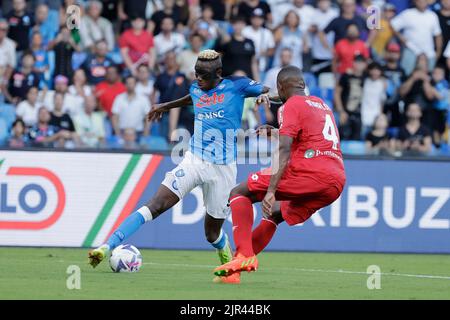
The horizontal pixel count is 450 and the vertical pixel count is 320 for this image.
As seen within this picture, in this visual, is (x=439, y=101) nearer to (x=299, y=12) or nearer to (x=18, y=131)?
(x=299, y=12)

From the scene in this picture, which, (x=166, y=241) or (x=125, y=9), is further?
(x=125, y=9)

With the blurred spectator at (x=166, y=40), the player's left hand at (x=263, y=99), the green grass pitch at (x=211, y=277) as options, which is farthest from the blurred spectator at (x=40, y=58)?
the player's left hand at (x=263, y=99)

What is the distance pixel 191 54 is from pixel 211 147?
804 centimetres

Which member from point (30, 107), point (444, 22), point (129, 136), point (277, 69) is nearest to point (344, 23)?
point (277, 69)

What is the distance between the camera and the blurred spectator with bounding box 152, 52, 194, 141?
62.0 ft

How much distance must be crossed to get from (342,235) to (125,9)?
6.92m

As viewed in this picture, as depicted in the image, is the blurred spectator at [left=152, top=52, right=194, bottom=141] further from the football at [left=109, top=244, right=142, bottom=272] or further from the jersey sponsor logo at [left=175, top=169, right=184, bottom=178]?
the football at [left=109, top=244, right=142, bottom=272]

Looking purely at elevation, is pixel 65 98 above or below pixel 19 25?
below

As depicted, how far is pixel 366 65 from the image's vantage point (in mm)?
20156

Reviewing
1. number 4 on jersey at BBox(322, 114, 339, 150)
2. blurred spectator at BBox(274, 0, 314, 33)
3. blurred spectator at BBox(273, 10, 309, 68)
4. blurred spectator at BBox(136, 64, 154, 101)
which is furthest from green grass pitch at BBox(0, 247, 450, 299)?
blurred spectator at BBox(274, 0, 314, 33)

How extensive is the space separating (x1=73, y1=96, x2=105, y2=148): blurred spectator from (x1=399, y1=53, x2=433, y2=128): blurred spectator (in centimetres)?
599

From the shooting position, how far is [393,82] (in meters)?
20.6
